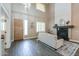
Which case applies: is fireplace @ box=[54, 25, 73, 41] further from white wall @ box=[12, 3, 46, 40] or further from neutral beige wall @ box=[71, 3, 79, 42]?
white wall @ box=[12, 3, 46, 40]

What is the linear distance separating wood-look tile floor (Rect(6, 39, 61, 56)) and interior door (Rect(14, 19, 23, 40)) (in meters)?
0.16

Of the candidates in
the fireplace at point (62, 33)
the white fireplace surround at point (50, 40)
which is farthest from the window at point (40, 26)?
the fireplace at point (62, 33)

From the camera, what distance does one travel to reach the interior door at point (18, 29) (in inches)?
128

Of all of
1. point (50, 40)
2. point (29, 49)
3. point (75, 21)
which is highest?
point (75, 21)

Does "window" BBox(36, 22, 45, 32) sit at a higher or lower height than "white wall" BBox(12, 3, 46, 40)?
lower

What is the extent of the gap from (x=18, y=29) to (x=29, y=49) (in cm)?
73

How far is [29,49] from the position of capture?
308 centimetres

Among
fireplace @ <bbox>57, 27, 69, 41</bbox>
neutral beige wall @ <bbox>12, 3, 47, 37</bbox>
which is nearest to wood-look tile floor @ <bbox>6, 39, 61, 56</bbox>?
neutral beige wall @ <bbox>12, 3, 47, 37</bbox>

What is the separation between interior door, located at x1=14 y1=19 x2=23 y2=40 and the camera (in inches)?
128

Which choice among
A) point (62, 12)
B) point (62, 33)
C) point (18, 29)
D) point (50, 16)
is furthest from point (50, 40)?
point (18, 29)

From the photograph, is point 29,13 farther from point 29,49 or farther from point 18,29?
point 29,49

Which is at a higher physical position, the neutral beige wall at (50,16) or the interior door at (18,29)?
the neutral beige wall at (50,16)

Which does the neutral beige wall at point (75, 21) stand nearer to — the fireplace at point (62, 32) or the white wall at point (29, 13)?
the fireplace at point (62, 32)

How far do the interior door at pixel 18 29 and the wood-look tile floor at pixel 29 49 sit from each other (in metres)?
0.16
